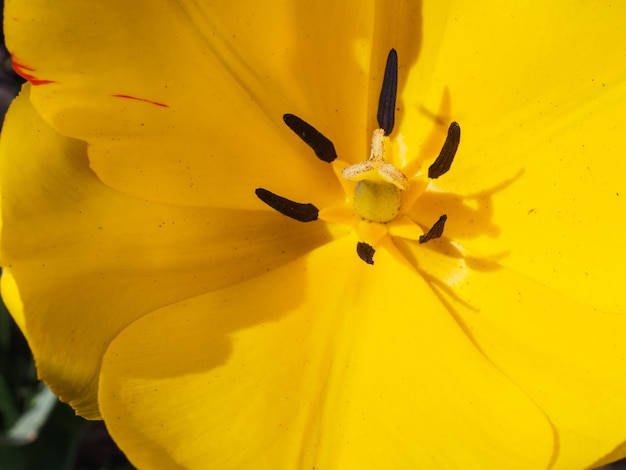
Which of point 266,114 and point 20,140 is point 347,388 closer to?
point 266,114

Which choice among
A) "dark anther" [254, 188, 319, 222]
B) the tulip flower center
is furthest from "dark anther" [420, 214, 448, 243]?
"dark anther" [254, 188, 319, 222]

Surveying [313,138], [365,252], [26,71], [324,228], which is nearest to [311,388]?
[365,252]

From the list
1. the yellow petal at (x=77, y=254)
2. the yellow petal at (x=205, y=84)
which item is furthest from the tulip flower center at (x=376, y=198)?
the yellow petal at (x=77, y=254)

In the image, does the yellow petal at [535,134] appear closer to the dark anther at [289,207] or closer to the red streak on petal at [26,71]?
the dark anther at [289,207]

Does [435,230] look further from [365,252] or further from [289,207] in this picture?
[289,207]

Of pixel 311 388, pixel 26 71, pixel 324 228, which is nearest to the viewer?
pixel 26 71
